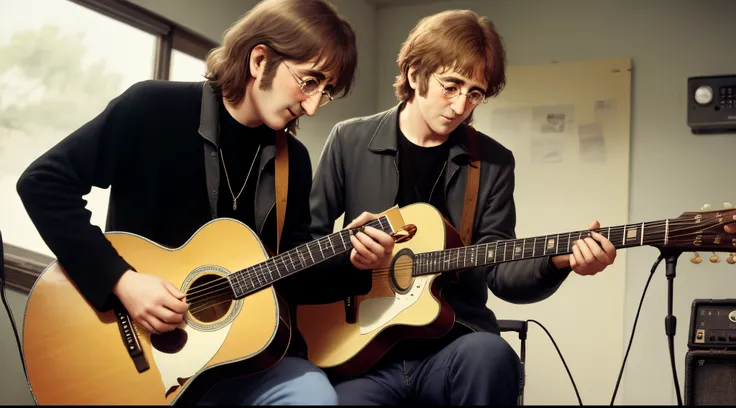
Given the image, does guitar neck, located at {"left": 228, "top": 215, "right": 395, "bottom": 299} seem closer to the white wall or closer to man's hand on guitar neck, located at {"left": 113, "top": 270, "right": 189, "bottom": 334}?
man's hand on guitar neck, located at {"left": 113, "top": 270, "right": 189, "bottom": 334}

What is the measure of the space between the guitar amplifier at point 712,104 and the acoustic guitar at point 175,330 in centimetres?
→ 307

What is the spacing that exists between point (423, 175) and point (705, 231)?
858mm

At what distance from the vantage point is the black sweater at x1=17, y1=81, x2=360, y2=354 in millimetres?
1788

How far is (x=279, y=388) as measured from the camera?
174 centimetres

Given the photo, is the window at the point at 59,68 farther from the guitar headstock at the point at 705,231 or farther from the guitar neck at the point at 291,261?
the guitar headstock at the point at 705,231

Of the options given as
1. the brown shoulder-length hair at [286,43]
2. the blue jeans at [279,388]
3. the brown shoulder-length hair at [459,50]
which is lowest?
the blue jeans at [279,388]

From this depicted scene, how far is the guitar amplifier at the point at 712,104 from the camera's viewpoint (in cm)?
417

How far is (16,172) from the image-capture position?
2869 millimetres

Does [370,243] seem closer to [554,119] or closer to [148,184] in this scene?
[148,184]

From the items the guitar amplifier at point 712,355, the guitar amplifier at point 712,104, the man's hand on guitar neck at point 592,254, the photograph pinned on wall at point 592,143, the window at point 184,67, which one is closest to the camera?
the man's hand on guitar neck at point 592,254

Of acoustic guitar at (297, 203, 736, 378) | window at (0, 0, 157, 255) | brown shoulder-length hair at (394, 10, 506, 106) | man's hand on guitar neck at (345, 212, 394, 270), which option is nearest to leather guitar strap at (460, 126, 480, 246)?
acoustic guitar at (297, 203, 736, 378)

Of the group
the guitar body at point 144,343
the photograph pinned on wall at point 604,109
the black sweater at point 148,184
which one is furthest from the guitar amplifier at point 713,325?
the photograph pinned on wall at point 604,109

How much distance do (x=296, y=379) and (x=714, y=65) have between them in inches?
139

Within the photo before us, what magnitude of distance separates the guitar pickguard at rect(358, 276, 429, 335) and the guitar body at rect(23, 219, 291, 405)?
0.33 meters
